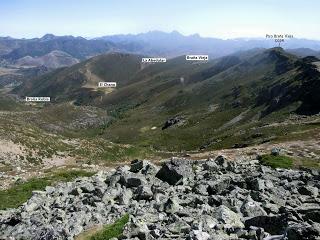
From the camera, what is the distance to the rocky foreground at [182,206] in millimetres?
23234

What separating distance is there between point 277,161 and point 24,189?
25.3 metres

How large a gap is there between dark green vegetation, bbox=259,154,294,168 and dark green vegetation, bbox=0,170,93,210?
2069 centimetres

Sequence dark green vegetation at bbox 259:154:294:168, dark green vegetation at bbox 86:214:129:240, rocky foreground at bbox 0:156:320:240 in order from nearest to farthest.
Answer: rocky foreground at bbox 0:156:320:240
dark green vegetation at bbox 86:214:129:240
dark green vegetation at bbox 259:154:294:168

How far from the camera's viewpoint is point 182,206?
29953mm

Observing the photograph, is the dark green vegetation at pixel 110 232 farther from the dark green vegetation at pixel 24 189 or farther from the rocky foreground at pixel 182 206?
the dark green vegetation at pixel 24 189

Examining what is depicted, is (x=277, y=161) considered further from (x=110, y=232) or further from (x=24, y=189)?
(x=110, y=232)

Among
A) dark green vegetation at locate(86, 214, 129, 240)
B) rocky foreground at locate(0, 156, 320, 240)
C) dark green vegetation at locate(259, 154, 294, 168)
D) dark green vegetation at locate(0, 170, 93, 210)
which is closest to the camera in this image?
rocky foreground at locate(0, 156, 320, 240)

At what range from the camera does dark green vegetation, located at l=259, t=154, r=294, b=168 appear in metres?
47.5

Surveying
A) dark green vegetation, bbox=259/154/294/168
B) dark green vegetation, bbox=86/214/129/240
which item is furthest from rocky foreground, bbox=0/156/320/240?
dark green vegetation, bbox=259/154/294/168

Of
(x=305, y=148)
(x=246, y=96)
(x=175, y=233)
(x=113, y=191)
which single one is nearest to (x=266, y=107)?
(x=246, y=96)

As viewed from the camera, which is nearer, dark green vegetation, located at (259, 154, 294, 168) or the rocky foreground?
the rocky foreground

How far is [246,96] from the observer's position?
18138 centimetres

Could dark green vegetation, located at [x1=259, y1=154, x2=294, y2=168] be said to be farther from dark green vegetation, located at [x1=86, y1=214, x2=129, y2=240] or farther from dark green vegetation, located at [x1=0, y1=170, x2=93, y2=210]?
dark green vegetation, located at [x1=86, y1=214, x2=129, y2=240]

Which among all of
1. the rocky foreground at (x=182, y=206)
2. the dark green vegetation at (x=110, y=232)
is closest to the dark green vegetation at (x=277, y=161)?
the rocky foreground at (x=182, y=206)
